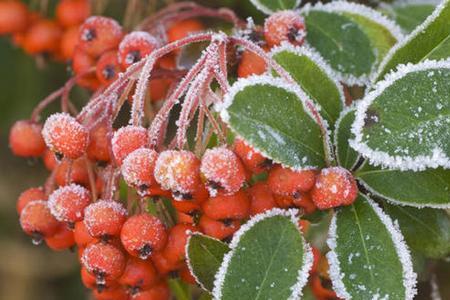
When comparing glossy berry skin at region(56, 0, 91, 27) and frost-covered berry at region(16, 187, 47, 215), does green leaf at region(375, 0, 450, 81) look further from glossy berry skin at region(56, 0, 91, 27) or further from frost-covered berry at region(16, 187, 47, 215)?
glossy berry skin at region(56, 0, 91, 27)

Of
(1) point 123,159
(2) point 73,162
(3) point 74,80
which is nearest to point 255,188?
(1) point 123,159

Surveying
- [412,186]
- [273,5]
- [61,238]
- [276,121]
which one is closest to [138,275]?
[61,238]

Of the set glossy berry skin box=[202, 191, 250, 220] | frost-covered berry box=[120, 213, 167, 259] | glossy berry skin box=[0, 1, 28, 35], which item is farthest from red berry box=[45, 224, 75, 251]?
glossy berry skin box=[0, 1, 28, 35]

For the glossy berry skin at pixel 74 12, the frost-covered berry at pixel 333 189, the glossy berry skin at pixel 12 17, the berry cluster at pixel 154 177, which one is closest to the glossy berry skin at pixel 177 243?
the berry cluster at pixel 154 177

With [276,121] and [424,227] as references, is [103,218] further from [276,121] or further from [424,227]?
[424,227]

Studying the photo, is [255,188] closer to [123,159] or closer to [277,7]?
[123,159]

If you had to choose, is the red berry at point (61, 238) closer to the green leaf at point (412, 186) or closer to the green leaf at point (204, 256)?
the green leaf at point (204, 256)

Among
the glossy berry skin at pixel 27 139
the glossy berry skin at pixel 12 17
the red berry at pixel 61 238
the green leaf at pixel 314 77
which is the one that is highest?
the green leaf at pixel 314 77
